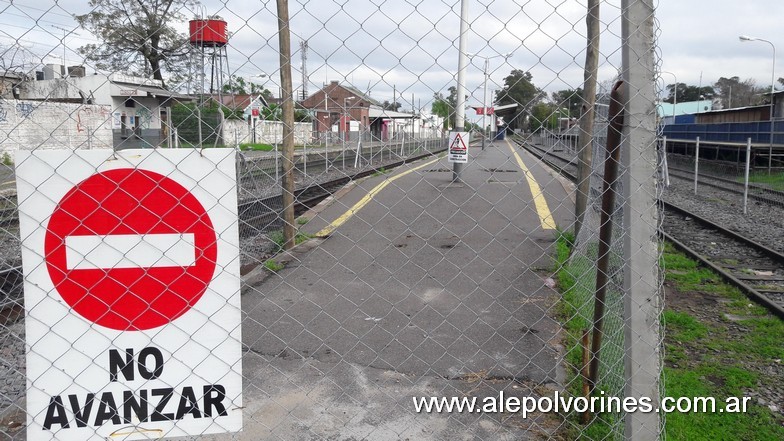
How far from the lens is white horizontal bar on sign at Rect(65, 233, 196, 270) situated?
2.28 metres

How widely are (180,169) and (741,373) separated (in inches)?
173

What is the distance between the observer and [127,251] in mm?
2307

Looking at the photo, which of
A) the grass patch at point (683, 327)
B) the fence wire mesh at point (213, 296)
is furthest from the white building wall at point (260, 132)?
the grass patch at point (683, 327)

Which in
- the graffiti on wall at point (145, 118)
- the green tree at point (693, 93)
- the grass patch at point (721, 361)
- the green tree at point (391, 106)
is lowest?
the grass patch at point (721, 361)

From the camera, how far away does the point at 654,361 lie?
2738 millimetres

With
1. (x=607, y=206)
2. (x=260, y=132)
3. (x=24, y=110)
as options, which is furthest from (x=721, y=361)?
(x=24, y=110)

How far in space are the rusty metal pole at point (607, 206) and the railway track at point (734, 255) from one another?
2.78m

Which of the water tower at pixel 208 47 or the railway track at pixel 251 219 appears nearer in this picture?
the water tower at pixel 208 47

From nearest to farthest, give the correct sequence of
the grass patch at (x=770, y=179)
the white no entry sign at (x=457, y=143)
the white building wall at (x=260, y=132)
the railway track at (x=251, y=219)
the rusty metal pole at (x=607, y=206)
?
the rusty metal pole at (x=607, y=206), the white building wall at (x=260, y=132), the white no entry sign at (x=457, y=143), the railway track at (x=251, y=219), the grass patch at (x=770, y=179)

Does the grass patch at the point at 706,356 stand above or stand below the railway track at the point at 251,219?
below

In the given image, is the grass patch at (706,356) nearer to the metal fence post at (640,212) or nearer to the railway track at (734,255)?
the railway track at (734,255)

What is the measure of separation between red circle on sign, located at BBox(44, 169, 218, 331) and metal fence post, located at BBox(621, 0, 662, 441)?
166 cm

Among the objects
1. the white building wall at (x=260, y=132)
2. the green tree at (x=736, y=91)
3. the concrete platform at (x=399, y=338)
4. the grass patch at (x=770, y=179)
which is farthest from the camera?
the green tree at (x=736, y=91)

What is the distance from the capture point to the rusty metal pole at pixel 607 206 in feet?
9.20
